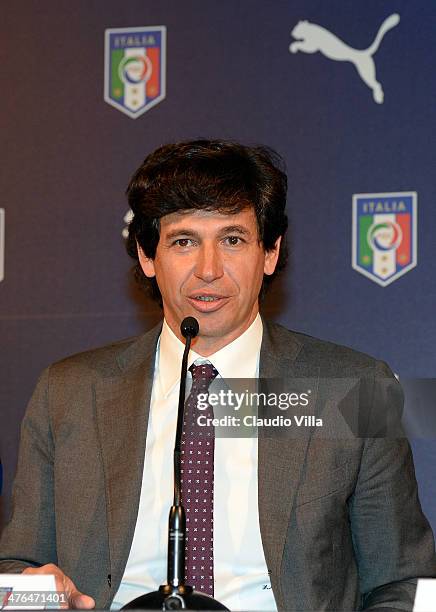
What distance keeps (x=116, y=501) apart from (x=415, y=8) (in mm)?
1621

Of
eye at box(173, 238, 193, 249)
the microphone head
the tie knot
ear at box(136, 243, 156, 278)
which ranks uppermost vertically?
eye at box(173, 238, 193, 249)

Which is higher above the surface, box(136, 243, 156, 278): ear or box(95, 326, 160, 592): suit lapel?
box(136, 243, 156, 278): ear

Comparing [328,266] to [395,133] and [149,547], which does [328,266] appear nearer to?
[395,133]

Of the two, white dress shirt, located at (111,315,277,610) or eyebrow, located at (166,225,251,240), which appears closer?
white dress shirt, located at (111,315,277,610)

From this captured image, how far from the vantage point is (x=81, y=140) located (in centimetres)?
316

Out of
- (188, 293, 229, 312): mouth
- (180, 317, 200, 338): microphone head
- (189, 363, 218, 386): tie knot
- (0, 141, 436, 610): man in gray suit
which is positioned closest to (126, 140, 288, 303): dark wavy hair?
(0, 141, 436, 610): man in gray suit

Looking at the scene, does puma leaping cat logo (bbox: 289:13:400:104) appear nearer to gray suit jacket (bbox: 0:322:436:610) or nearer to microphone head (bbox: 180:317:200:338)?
gray suit jacket (bbox: 0:322:436:610)

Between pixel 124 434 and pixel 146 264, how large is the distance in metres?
0.46

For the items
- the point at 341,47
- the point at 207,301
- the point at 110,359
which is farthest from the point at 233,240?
the point at 341,47

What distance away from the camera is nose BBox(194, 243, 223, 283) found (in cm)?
233

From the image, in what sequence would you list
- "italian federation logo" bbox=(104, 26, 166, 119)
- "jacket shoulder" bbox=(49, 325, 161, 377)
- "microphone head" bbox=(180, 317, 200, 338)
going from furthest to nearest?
"italian federation logo" bbox=(104, 26, 166, 119) < "jacket shoulder" bbox=(49, 325, 161, 377) < "microphone head" bbox=(180, 317, 200, 338)

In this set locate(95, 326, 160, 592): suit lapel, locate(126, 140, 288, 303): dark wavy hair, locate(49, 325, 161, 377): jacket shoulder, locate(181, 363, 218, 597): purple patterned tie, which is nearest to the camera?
locate(181, 363, 218, 597): purple patterned tie

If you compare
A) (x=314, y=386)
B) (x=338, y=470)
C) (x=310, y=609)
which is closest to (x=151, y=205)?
(x=314, y=386)

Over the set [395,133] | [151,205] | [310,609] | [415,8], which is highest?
[415,8]
